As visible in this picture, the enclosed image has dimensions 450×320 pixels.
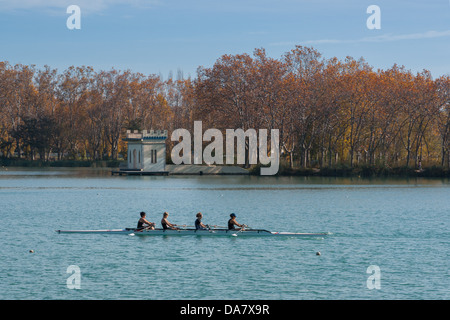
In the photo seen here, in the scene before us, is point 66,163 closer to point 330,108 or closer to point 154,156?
point 154,156

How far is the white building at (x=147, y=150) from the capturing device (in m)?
105

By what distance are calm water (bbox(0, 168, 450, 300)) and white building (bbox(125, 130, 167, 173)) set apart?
43.6 meters

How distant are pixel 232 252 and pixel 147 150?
243 ft

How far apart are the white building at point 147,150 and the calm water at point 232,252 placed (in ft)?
143

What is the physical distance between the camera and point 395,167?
9888 cm

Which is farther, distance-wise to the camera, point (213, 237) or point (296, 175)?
point (296, 175)

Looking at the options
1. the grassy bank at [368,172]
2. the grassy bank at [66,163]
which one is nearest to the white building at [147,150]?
the grassy bank at [368,172]

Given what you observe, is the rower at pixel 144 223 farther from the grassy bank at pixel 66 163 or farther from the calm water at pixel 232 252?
the grassy bank at pixel 66 163

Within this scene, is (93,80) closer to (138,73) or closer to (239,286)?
(138,73)

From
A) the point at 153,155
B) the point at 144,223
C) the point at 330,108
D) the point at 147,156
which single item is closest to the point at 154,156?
the point at 153,155

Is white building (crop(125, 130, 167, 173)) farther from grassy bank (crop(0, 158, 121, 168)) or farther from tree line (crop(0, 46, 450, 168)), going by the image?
grassy bank (crop(0, 158, 121, 168))

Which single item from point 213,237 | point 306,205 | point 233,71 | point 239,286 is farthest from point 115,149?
point 239,286

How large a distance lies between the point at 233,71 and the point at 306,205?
4764 cm
